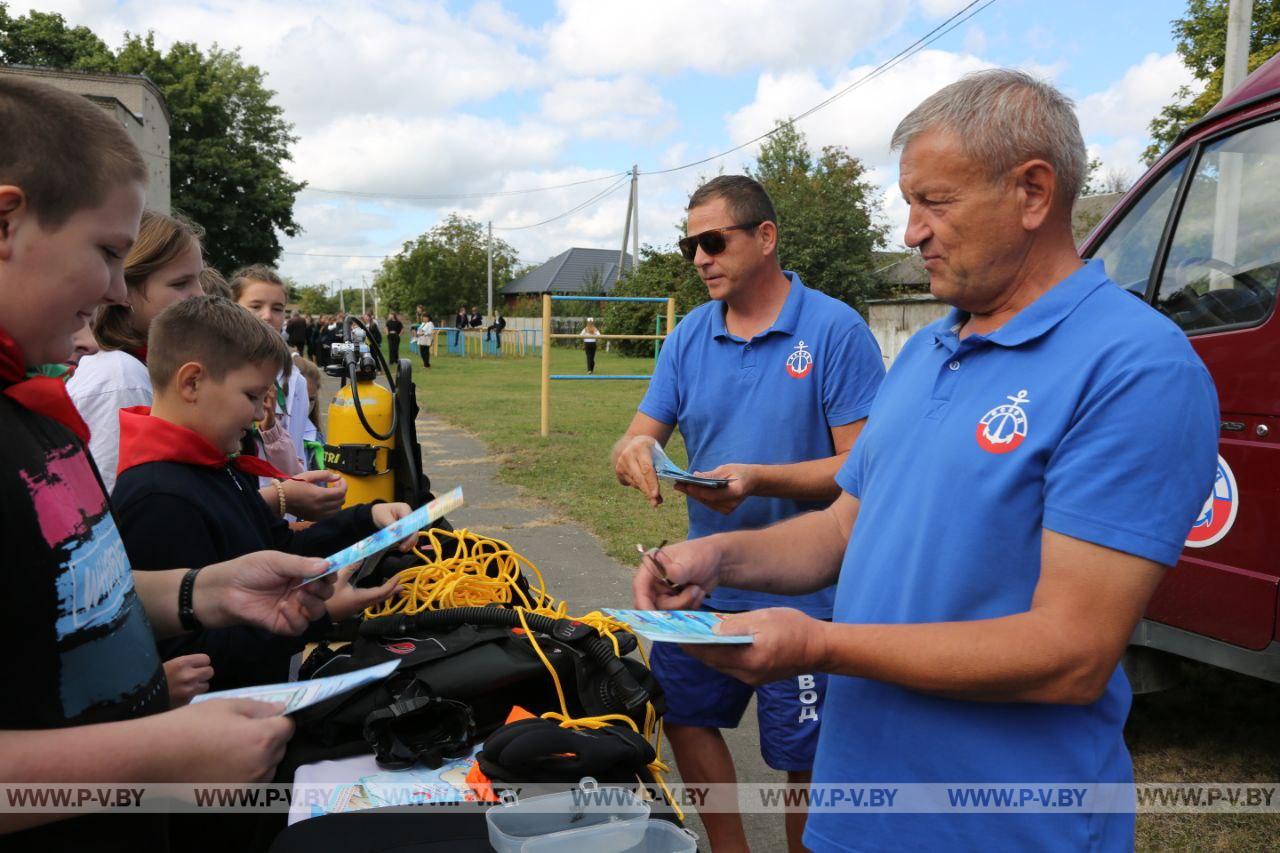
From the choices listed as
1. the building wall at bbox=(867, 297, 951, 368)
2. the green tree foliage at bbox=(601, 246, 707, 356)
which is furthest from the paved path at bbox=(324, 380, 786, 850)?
the green tree foliage at bbox=(601, 246, 707, 356)

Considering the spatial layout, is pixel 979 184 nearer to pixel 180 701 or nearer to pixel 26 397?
pixel 26 397

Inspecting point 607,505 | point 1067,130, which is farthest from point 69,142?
point 607,505

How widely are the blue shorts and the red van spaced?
64.5 inches

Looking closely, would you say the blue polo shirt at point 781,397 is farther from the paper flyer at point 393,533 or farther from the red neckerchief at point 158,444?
the red neckerchief at point 158,444

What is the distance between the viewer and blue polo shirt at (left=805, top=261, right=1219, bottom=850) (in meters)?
1.35

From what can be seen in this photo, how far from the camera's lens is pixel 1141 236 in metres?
3.94

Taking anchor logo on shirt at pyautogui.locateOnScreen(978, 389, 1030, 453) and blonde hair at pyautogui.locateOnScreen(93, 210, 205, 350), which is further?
blonde hair at pyautogui.locateOnScreen(93, 210, 205, 350)

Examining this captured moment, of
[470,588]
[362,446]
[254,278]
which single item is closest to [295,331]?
[254,278]

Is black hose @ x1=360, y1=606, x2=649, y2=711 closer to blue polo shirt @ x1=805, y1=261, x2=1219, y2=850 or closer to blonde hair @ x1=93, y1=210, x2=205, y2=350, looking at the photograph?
blue polo shirt @ x1=805, y1=261, x2=1219, y2=850

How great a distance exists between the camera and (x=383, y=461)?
464 cm

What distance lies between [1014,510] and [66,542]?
149 centimetres

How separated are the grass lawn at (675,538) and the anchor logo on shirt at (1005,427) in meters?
2.57

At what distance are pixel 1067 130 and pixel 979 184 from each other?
0.17 metres

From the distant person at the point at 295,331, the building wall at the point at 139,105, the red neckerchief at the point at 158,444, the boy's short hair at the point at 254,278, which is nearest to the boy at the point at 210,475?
the red neckerchief at the point at 158,444
